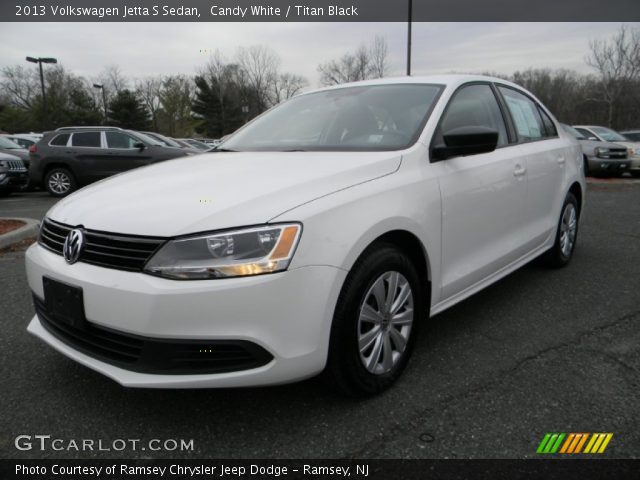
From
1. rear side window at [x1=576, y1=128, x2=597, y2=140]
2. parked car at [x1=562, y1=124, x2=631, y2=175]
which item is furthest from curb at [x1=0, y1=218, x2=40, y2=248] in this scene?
rear side window at [x1=576, y1=128, x2=597, y2=140]

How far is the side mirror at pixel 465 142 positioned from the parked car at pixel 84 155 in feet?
31.9

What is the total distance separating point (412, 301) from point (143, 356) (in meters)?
1.29

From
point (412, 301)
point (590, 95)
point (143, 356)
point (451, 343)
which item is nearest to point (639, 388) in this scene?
point (451, 343)

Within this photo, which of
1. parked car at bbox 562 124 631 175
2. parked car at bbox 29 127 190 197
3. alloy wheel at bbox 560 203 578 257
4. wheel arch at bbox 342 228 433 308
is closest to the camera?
wheel arch at bbox 342 228 433 308

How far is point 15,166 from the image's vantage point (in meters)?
10.8

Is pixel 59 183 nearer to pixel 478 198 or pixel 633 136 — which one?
pixel 478 198

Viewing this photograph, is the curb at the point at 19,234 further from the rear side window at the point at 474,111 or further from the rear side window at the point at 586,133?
the rear side window at the point at 586,133

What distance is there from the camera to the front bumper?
1771 mm

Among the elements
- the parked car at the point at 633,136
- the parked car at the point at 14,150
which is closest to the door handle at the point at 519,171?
the parked car at the point at 14,150

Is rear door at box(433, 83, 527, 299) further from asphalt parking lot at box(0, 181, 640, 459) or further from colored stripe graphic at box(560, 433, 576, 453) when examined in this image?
colored stripe graphic at box(560, 433, 576, 453)

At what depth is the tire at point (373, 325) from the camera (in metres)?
2.03

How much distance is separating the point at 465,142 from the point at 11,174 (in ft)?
36.4

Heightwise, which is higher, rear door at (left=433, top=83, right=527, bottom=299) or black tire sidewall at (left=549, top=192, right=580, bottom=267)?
rear door at (left=433, top=83, right=527, bottom=299)

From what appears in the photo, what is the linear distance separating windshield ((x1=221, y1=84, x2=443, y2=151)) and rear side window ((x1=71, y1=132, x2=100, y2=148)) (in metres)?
9.29
